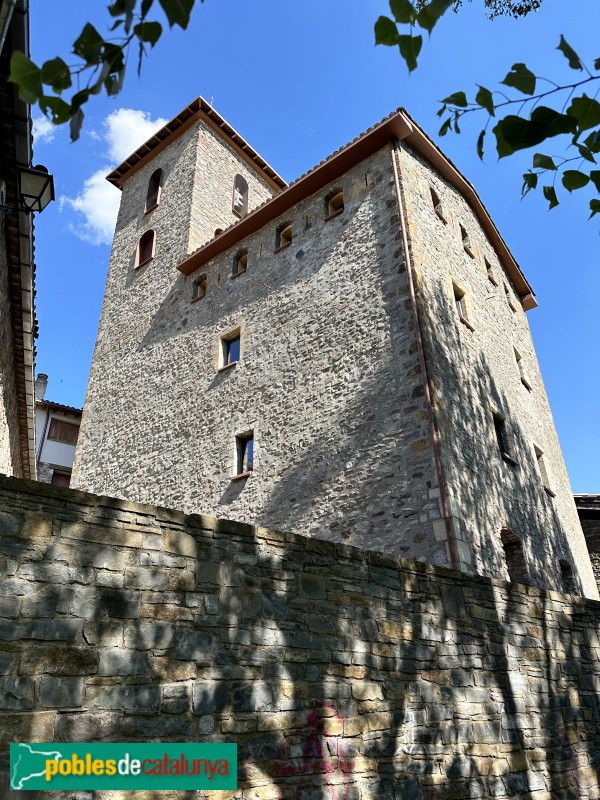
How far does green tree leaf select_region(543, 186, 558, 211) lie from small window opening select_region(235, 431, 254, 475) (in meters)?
9.07

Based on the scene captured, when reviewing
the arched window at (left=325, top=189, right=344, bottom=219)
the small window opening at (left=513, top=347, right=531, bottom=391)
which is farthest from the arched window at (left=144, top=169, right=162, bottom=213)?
the small window opening at (left=513, top=347, right=531, bottom=391)

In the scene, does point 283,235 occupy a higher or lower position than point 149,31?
higher

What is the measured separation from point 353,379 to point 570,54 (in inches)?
335

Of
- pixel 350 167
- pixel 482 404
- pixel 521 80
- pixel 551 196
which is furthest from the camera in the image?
pixel 350 167

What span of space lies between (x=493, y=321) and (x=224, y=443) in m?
6.68

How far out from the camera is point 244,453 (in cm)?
1190

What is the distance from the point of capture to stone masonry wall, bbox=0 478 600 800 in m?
3.59

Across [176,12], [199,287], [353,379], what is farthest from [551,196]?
[199,287]

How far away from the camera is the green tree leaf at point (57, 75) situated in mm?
1804

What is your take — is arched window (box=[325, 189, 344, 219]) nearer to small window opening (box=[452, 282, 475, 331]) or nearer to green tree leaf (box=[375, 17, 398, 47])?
small window opening (box=[452, 282, 475, 331])

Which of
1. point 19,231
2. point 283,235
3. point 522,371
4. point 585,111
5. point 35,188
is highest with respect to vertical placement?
point 283,235

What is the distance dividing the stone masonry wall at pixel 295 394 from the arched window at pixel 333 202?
0.46ft

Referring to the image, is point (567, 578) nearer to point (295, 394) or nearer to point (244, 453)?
point (295, 394)

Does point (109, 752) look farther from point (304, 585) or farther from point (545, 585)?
point (545, 585)
